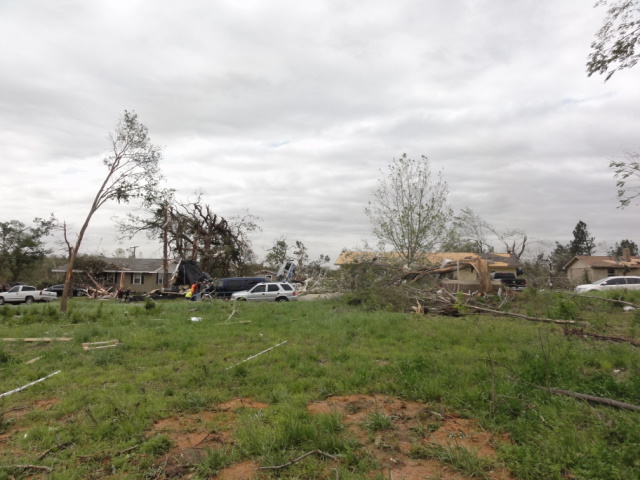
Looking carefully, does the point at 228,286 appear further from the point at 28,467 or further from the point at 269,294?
the point at 28,467

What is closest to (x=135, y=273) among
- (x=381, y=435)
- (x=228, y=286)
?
(x=228, y=286)

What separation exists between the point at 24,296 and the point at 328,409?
113ft

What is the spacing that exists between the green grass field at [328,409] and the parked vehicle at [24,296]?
86.1 ft

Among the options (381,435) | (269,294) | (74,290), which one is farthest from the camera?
(74,290)

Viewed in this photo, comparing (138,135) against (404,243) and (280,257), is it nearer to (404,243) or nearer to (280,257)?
(404,243)

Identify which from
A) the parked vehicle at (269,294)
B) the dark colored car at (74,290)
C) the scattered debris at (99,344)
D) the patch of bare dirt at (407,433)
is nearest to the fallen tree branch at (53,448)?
the patch of bare dirt at (407,433)

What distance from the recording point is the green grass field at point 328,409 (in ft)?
12.0

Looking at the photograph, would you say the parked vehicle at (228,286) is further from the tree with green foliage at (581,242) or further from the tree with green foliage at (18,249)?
the tree with green foliage at (581,242)

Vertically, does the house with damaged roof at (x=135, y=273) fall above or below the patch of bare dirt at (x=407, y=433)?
above

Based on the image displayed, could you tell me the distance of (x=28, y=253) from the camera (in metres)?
47.9

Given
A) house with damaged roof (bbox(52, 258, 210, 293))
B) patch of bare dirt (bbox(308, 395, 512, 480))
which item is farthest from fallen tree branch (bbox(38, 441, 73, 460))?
house with damaged roof (bbox(52, 258, 210, 293))

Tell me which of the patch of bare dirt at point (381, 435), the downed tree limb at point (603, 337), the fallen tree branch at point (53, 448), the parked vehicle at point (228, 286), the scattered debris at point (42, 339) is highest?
the parked vehicle at point (228, 286)

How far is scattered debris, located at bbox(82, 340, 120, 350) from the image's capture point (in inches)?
368

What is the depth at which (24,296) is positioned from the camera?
30969 millimetres
